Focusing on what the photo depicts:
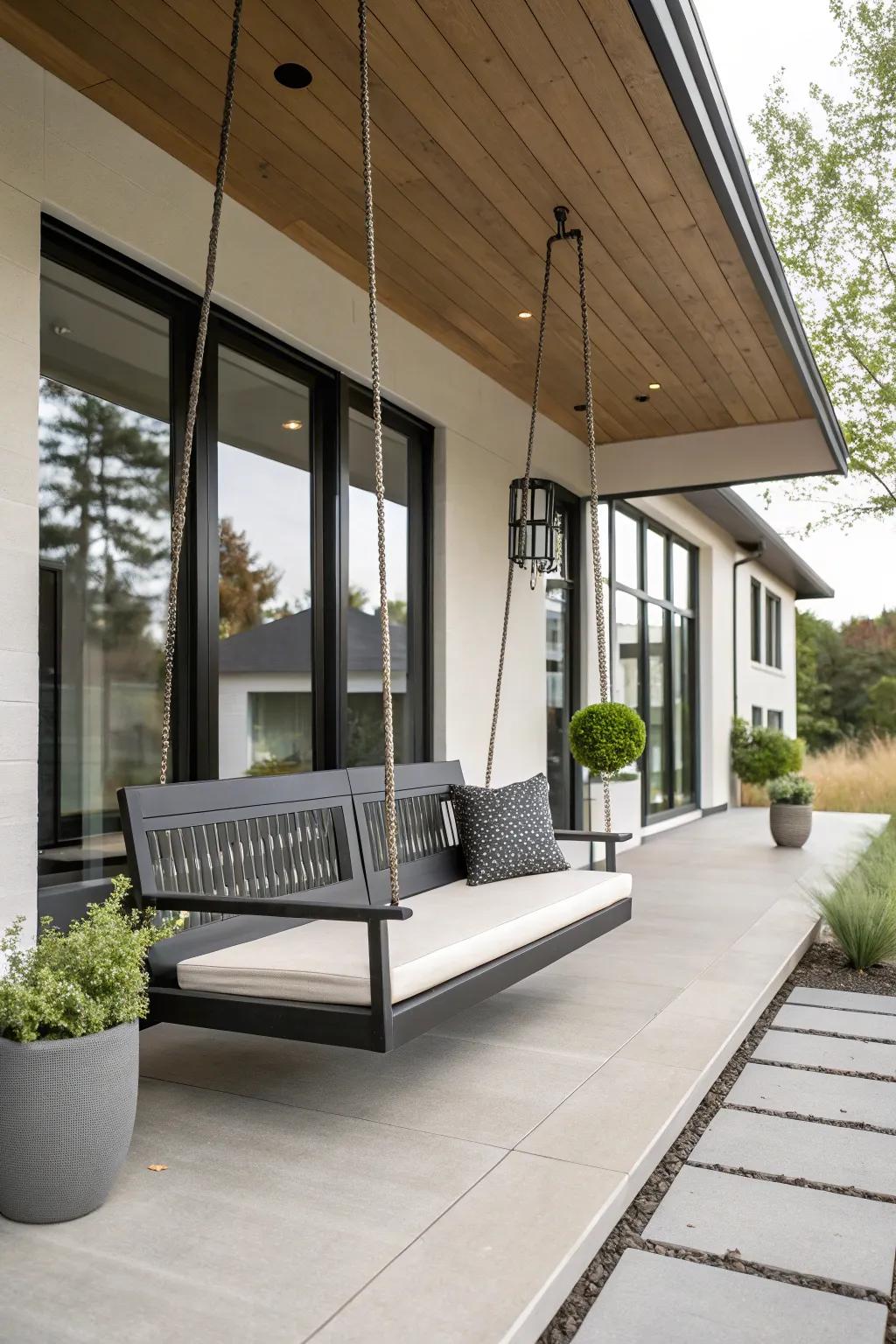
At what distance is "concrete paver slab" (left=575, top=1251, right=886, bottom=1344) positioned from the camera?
1.78m

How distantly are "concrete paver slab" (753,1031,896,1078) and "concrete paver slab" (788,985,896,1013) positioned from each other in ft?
1.26

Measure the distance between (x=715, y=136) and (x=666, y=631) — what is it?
701 centimetres

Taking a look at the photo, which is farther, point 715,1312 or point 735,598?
point 735,598

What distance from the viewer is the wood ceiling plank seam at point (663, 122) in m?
2.85

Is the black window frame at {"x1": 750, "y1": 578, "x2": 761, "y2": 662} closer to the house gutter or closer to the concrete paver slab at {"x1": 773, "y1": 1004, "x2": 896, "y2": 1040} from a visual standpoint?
the house gutter

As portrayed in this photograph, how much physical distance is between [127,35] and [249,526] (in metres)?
1.73

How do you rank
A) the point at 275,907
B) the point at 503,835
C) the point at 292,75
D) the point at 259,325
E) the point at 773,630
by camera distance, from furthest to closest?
the point at 773,630
the point at 259,325
the point at 503,835
the point at 292,75
the point at 275,907

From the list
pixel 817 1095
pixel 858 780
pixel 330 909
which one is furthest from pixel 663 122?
pixel 858 780

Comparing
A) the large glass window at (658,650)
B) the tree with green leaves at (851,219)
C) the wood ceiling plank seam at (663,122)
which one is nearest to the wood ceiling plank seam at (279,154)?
the wood ceiling plank seam at (663,122)

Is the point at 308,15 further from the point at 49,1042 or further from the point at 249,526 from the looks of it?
the point at 49,1042

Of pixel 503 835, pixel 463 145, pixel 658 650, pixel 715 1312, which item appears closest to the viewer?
pixel 715 1312

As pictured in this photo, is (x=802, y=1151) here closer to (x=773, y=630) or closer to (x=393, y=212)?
(x=393, y=212)

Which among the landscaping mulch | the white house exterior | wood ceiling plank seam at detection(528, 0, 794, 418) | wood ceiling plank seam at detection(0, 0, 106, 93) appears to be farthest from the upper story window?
wood ceiling plank seam at detection(0, 0, 106, 93)

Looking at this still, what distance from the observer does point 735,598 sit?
12.5m
